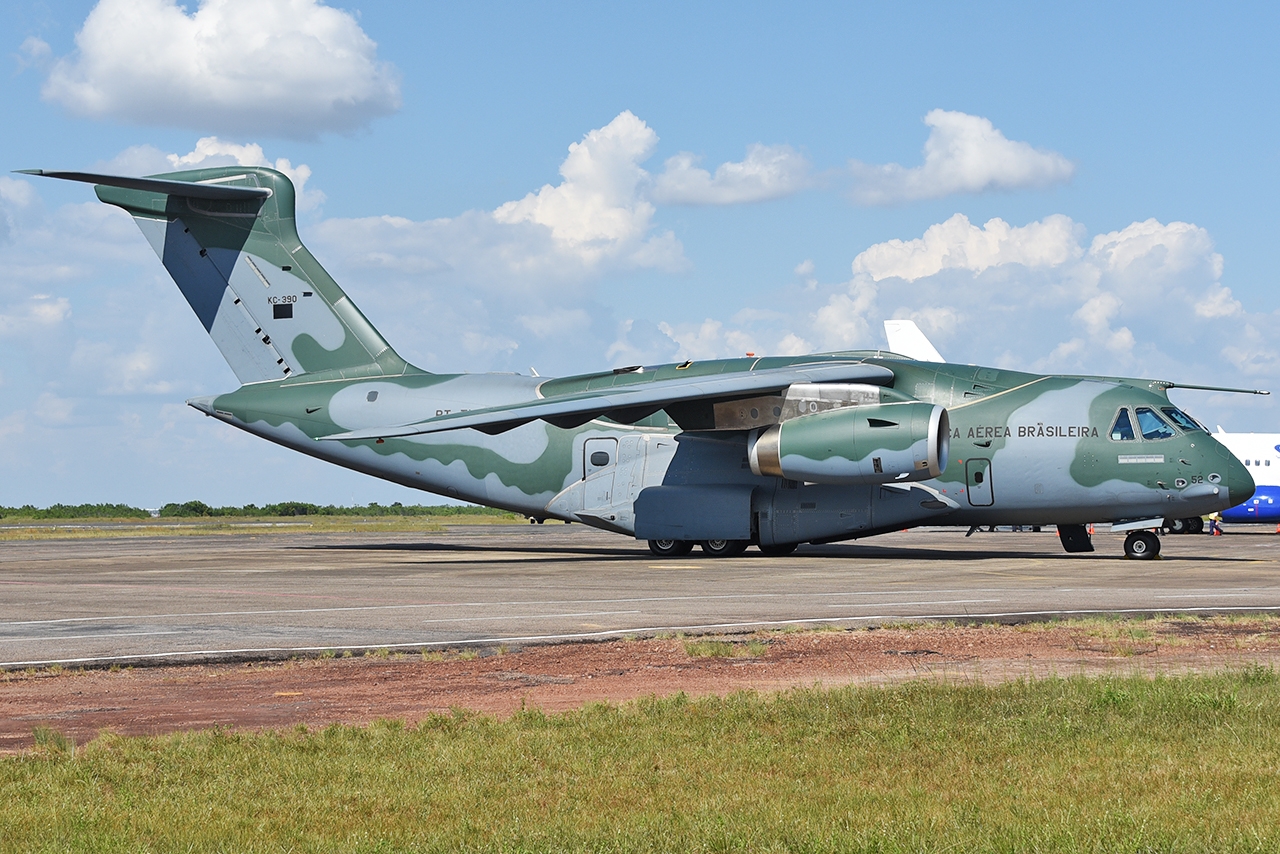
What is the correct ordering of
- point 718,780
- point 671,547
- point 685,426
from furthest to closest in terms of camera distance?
point 671,547 → point 685,426 → point 718,780

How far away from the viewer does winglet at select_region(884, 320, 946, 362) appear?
167 feet

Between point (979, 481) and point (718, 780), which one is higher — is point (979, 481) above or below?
A: above

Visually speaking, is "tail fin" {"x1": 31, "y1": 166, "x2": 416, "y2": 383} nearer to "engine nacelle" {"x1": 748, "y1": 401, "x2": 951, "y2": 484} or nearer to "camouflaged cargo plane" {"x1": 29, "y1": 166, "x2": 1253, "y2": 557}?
"camouflaged cargo plane" {"x1": 29, "y1": 166, "x2": 1253, "y2": 557}

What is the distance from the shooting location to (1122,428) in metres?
27.3

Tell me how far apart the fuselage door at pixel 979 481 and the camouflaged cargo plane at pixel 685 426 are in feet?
0.10

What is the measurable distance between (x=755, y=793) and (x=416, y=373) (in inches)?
1060

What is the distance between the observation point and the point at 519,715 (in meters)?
8.99

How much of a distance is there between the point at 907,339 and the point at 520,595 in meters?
35.4

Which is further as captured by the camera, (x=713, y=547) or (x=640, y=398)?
(x=713, y=547)

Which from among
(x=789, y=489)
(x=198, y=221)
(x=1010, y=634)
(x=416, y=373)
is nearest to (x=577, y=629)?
(x=1010, y=634)

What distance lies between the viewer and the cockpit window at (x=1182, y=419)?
27.4 metres

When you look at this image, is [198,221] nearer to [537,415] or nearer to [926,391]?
[537,415]

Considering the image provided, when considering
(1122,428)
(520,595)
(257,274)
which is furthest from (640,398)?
(257,274)

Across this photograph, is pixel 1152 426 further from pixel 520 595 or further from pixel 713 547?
pixel 520 595
